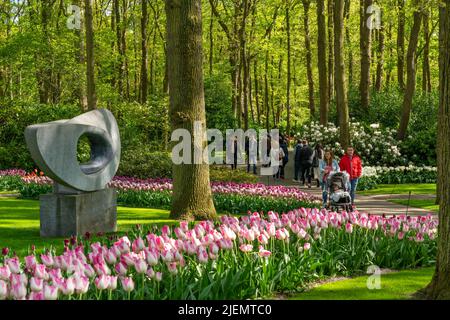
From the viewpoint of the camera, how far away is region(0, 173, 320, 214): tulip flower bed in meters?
15.7

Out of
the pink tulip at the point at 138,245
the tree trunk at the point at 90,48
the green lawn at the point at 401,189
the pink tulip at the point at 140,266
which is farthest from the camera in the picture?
the tree trunk at the point at 90,48

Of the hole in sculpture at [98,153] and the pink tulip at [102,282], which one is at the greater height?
the hole in sculpture at [98,153]

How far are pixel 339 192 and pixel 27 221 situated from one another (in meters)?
6.71

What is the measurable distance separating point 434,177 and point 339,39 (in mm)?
8301

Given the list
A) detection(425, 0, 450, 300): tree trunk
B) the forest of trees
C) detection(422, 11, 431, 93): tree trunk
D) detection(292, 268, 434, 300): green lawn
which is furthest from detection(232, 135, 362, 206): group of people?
detection(422, 11, 431, 93): tree trunk

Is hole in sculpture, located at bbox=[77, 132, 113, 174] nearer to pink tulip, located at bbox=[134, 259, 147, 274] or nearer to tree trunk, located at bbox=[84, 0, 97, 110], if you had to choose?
pink tulip, located at bbox=[134, 259, 147, 274]

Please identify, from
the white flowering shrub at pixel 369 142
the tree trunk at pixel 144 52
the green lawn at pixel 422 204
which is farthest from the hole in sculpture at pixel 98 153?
the tree trunk at pixel 144 52

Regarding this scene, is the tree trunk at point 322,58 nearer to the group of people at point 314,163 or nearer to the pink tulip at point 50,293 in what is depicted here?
the group of people at point 314,163

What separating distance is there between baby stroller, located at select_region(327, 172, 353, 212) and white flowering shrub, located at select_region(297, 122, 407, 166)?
12.5 m

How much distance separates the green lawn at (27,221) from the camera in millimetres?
10305

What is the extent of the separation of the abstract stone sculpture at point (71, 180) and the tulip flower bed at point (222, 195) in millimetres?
4671

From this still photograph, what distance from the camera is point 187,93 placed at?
A: 12414 millimetres

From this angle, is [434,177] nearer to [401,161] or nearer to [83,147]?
[401,161]

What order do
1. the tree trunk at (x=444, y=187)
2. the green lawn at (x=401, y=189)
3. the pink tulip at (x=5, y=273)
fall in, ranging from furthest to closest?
the green lawn at (x=401, y=189), the tree trunk at (x=444, y=187), the pink tulip at (x=5, y=273)
